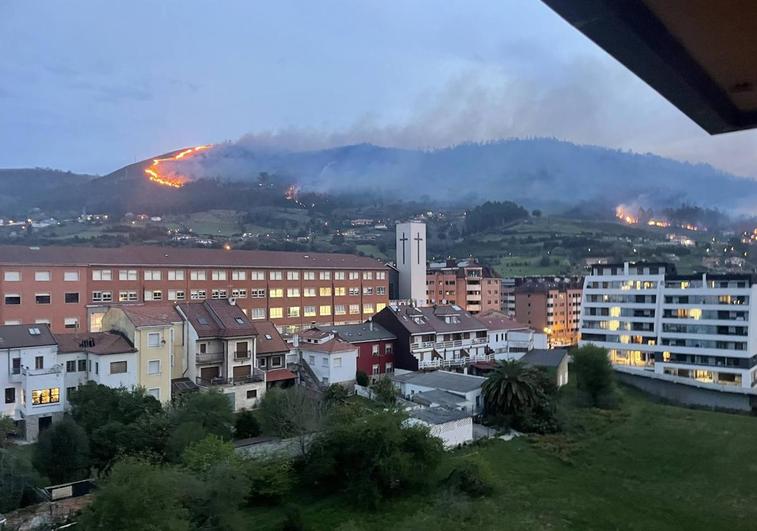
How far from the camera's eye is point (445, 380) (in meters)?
31.1

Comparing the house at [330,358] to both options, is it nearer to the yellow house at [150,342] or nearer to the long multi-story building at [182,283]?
the yellow house at [150,342]

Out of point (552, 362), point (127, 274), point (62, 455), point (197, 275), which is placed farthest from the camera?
point (197, 275)

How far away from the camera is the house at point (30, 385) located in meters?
22.8

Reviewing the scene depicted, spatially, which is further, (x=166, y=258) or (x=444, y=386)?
(x=166, y=258)

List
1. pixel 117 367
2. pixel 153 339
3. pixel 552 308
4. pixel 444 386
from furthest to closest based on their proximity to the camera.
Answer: pixel 552 308
pixel 444 386
pixel 153 339
pixel 117 367

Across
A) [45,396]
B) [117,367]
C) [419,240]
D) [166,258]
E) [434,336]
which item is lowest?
[45,396]

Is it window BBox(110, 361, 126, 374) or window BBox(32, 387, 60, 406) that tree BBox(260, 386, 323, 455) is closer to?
window BBox(110, 361, 126, 374)

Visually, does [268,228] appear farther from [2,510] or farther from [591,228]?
[2,510]

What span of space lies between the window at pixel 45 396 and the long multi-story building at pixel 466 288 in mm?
46676

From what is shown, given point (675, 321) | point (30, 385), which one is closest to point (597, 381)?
point (675, 321)

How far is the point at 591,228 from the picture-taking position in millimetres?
154375

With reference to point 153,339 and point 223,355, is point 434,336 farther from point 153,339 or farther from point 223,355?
point 153,339

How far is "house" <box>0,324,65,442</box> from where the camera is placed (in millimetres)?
22781

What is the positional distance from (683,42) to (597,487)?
2148 cm
